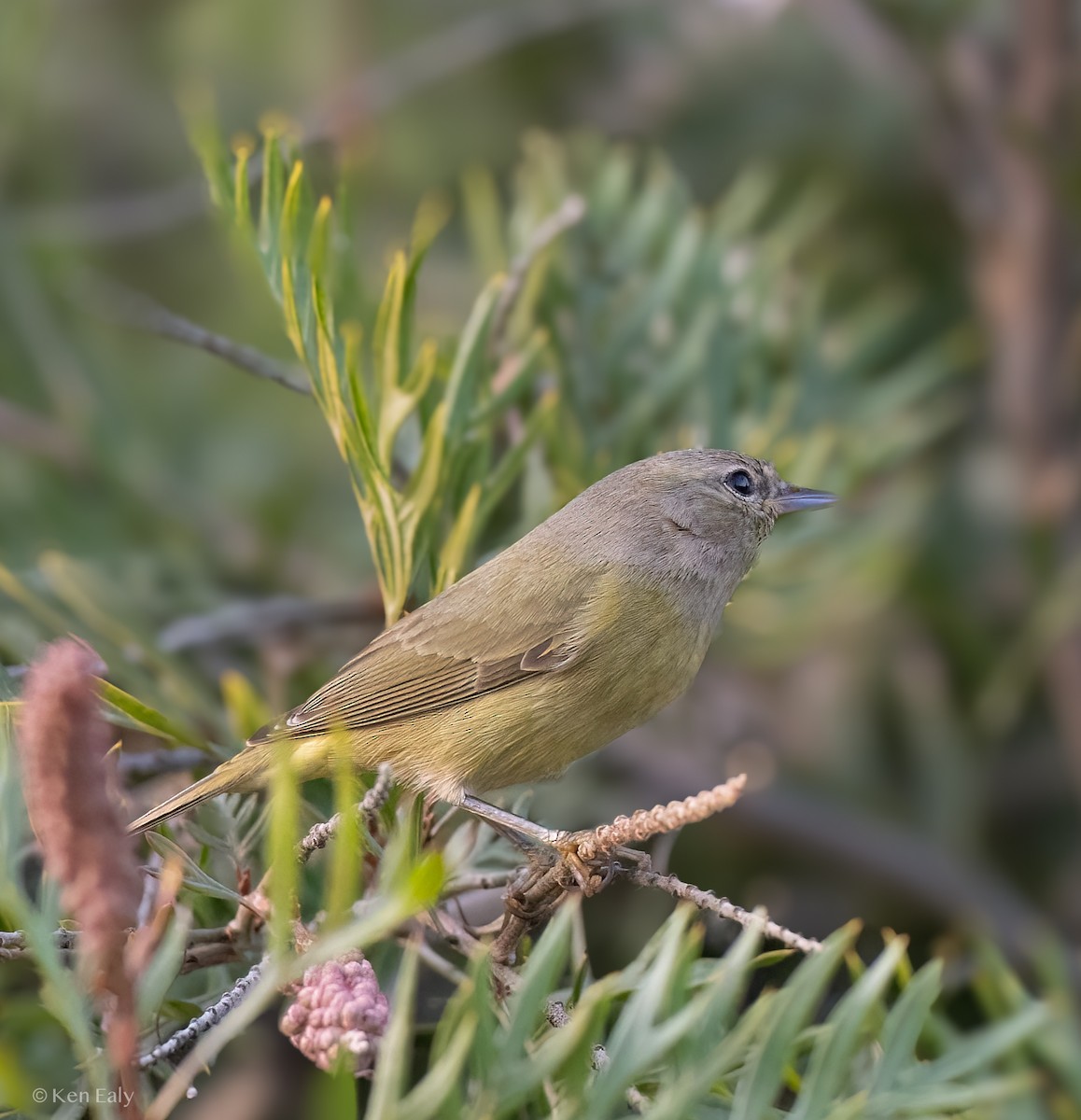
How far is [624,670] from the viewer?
2.27m

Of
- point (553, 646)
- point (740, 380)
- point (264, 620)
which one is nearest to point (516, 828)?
point (553, 646)

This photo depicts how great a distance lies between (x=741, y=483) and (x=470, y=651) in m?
0.63

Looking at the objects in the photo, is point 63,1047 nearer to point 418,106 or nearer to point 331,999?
point 331,999

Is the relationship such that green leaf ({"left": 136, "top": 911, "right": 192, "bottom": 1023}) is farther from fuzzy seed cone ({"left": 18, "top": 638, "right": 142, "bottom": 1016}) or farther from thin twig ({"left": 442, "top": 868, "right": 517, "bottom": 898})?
thin twig ({"left": 442, "top": 868, "right": 517, "bottom": 898})

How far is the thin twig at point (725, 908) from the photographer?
4.33ft

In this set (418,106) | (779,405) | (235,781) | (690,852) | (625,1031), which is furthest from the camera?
(418,106)

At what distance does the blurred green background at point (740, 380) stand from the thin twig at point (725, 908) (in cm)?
94

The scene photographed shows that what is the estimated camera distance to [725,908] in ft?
4.64

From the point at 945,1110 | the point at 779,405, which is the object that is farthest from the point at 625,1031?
the point at 779,405

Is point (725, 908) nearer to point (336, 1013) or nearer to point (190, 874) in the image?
point (336, 1013)

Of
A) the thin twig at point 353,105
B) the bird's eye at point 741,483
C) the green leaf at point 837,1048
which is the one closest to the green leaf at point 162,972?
the green leaf at point 837,1048

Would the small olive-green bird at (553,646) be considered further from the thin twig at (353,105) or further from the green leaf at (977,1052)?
the thin twig at (353,105)

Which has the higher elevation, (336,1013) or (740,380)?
(740,380)

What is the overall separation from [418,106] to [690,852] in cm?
288
